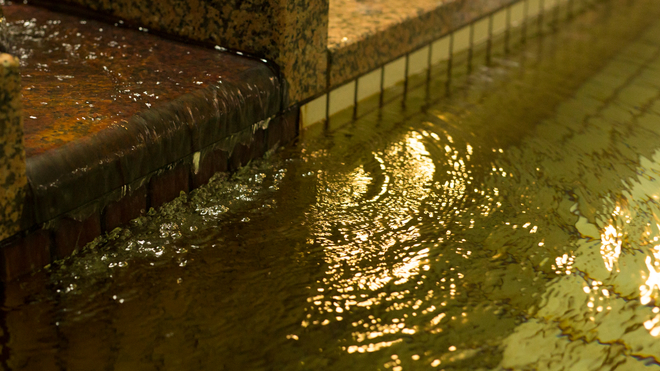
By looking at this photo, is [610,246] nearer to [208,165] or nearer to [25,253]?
[208,165]

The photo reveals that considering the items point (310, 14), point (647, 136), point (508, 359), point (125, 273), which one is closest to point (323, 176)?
point (310, 14)

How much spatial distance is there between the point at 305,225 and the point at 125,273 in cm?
55

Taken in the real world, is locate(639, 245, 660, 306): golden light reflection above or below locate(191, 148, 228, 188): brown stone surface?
below

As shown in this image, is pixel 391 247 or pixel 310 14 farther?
pixel 310 14

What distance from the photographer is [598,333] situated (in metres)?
1.66

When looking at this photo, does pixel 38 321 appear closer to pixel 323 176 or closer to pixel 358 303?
pixel 358 303

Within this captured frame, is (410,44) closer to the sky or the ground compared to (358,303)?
closer to the sky

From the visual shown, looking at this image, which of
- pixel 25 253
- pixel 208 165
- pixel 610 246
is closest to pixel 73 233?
pixel 25 253

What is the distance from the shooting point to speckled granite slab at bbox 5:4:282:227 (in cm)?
181

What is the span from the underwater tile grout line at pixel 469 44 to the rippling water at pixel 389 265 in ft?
0.54

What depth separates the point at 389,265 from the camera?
6.18ft

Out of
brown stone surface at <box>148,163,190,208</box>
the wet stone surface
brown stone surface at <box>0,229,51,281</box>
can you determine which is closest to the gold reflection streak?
brown stone surface at <box>148,163,190,208</box>

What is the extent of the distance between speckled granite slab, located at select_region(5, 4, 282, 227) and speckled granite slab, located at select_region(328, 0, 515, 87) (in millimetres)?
441

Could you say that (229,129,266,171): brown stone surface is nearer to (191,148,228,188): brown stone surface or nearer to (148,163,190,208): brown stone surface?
(191,148,228,188): brown stone surface
